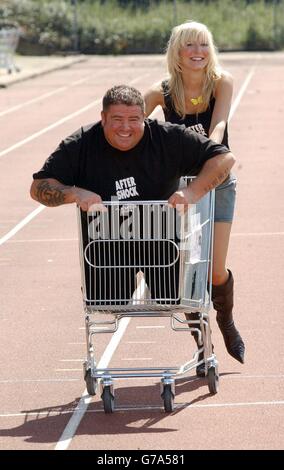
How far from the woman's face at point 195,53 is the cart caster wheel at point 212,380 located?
1729mm

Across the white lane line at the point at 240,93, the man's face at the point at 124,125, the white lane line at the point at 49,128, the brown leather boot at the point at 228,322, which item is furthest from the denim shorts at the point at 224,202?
the white lane line at the point at 240,93

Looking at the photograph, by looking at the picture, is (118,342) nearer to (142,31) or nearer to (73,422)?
(73,422)

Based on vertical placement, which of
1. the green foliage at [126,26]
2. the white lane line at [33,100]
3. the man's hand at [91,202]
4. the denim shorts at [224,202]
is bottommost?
the green foliage at [126,26]

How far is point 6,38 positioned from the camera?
42.6 m

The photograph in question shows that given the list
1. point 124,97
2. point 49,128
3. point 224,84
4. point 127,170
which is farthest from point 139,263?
point 49,128

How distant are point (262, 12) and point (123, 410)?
2186 inches

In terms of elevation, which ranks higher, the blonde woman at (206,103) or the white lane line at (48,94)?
the blonde woman at (206,103)

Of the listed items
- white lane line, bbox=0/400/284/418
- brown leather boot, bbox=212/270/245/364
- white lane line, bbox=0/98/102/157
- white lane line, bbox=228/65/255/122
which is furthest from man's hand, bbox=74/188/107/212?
white lane line, bbox=228/65/255/122

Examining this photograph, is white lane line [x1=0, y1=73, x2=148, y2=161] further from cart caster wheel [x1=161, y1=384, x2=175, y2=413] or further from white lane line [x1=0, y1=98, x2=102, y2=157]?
cart caster wheel [x1=161, y1=384, x2=175, y2=413]

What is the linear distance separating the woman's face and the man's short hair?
829 mm

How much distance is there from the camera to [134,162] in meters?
6.82

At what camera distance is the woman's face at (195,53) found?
757 cm

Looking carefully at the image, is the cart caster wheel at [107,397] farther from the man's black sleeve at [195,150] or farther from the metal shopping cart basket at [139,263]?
the man's black sleeve at [195,150]

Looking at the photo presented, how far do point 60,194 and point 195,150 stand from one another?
2.41 feet
